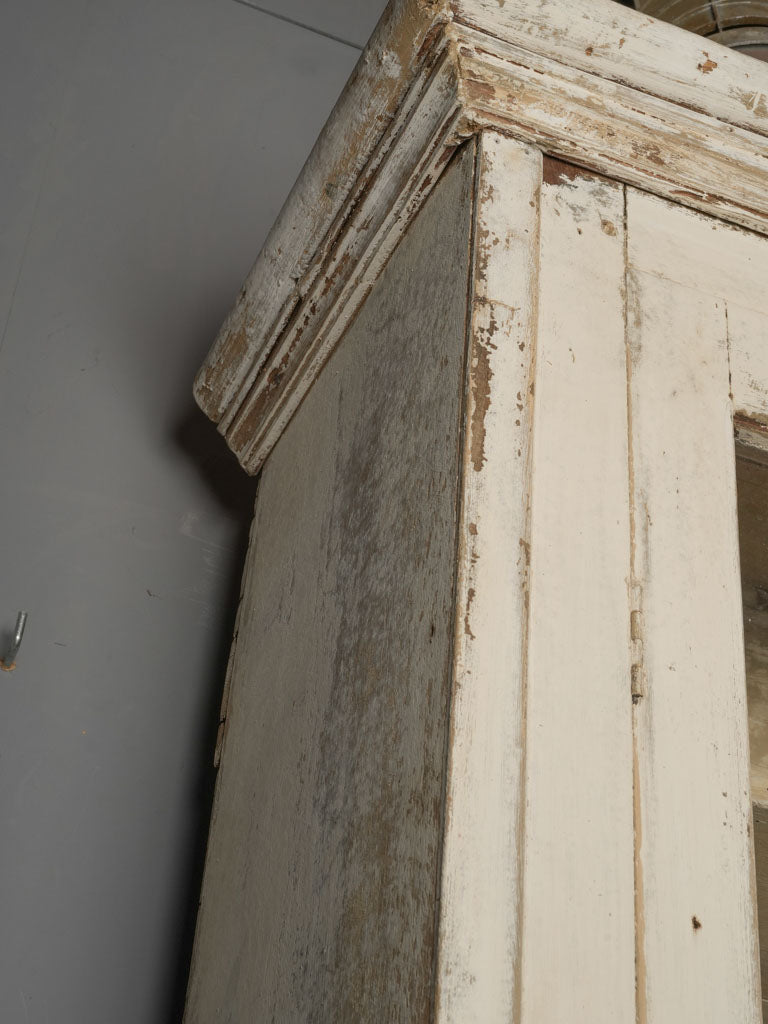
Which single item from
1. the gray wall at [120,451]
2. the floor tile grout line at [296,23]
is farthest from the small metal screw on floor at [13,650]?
the floor tile grout line at [296,23]

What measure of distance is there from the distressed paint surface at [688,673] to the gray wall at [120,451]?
659 mm

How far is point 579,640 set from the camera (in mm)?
495

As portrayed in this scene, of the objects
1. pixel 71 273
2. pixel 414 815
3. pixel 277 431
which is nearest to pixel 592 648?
pixel 414 815

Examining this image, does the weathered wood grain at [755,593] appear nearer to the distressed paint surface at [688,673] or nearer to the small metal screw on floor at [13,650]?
the distressed paint surface at [688,673]

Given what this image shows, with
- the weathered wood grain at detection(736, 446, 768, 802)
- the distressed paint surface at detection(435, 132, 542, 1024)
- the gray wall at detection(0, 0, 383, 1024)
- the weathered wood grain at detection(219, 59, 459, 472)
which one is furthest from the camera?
the gray wall at detection(0, 0, 383, 1024)

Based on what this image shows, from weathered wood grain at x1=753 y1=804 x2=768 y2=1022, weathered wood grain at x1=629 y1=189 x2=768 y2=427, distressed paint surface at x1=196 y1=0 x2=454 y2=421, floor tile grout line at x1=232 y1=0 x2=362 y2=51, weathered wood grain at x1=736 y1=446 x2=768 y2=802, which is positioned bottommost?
weathered wood grain at x1=753 y1=804 x2=768 y2=1022

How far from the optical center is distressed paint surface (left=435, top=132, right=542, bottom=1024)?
0.43m

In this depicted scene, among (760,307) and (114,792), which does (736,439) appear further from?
(114,792)

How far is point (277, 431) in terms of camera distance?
95 centimetres

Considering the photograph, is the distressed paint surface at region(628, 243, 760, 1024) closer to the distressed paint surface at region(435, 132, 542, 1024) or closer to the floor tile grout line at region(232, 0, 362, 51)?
the distressed paint surface at region(435, 132, 542, 1024)

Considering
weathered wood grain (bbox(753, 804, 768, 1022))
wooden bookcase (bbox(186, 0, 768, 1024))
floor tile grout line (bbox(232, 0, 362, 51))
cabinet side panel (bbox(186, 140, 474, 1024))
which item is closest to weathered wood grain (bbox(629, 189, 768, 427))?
wooden bookcase (bbox(186, 0, 768, 1024))

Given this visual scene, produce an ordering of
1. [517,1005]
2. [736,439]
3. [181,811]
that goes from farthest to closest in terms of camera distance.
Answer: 1. [181,811]
2. [736,439]
3. [517,1005]

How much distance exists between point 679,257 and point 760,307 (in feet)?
0.21

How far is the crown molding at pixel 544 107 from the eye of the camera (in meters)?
0.60
